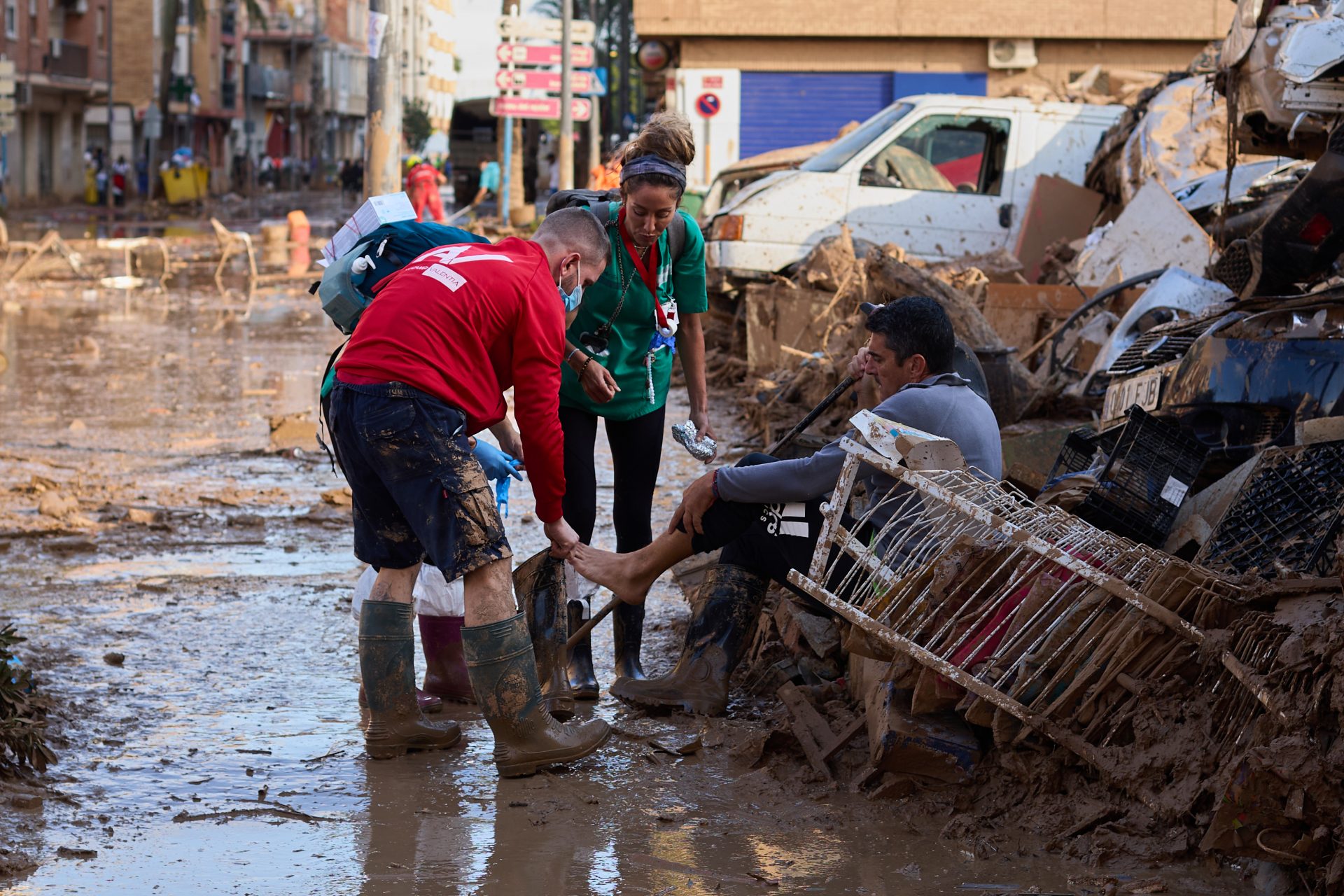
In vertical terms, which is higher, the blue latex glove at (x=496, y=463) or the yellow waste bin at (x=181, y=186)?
the yellow waste bin at (x=181, y=186)

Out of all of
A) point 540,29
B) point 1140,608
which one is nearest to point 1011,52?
point 540,29

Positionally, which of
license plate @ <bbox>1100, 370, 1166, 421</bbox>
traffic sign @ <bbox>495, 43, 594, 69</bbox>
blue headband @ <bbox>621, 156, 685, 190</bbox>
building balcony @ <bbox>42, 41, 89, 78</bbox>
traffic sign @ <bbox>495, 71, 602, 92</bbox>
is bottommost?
license plate @ <bbox>1100, 370, 1166, 421</bbox>

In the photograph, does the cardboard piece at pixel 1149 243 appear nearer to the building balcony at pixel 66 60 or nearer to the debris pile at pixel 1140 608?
the debris pile at pixel 1140 608

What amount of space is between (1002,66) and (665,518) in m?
21.0

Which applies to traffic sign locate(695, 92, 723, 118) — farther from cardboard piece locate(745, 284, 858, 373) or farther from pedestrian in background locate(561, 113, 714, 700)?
pedestrian in background locate(561, 113, 714, 700)

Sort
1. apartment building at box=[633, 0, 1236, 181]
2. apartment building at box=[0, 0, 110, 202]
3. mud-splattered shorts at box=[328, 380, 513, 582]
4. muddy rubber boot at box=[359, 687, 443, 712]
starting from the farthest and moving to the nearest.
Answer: apartment building at box=[0, 0, 110, 202], apartment building at box=[633, 0, 1236, 181], muddy rubber boot at box=[359, 687, 443, 712], mud-splattered shorts at box=[328, 380, 513, 582]

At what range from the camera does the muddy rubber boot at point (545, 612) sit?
4727 millimetres

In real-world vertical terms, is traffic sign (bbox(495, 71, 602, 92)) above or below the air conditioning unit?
below

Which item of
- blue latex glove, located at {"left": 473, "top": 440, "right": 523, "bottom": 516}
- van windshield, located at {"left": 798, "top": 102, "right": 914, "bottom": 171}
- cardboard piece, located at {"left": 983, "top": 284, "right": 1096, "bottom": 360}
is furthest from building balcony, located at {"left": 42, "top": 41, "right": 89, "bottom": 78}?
blue latex glove, located at {"left": 473, "top": 440, "right": 523, "bottom": 516}

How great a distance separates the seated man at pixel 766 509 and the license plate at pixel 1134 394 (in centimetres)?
167

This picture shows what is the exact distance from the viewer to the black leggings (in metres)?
4.84

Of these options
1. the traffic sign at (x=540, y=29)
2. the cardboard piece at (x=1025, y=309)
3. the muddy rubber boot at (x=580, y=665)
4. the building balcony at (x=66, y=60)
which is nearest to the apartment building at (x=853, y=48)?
the traffic sign at (x=540, y=29)

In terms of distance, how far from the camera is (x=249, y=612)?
574cm

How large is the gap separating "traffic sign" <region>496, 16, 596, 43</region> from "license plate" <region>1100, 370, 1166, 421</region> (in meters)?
20.8
